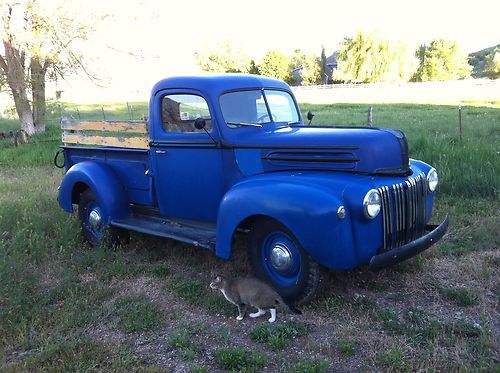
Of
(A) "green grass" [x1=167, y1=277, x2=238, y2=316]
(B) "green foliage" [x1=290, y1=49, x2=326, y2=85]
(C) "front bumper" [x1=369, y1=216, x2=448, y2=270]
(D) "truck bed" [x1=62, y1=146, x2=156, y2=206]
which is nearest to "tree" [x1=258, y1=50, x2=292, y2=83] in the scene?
(B) "green foliage" [x1=290, y1=49, x2=326, y2=85]

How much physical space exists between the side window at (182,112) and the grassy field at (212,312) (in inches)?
49.5

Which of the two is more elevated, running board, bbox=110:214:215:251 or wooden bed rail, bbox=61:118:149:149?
wooden bed rail, bbox=61:118:149:149

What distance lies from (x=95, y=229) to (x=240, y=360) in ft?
10.4

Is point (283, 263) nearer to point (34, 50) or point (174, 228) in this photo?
point (174, 228)

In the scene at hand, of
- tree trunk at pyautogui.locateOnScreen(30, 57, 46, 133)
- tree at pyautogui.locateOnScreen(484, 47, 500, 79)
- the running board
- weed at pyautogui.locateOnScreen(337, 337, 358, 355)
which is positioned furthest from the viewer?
tree at pyautogui.locateOnScreen(484, 47, 500, 79)

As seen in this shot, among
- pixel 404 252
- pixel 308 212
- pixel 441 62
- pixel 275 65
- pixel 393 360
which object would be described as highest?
pixel 275 65

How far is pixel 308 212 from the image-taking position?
3.51 meters

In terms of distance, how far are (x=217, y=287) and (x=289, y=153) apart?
127cm

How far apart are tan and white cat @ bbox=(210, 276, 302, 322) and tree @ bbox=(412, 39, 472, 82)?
67152 mm

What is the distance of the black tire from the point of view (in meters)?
5.49

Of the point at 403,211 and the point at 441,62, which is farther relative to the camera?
the point at 441,62

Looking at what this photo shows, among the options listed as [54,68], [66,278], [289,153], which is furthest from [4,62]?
[289,153]

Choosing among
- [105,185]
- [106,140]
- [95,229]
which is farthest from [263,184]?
[95,229]

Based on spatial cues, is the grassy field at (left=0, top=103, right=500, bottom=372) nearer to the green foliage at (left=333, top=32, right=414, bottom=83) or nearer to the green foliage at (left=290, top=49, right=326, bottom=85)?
the green foliage at (left=333, top=32, right=414, bottom=83)
